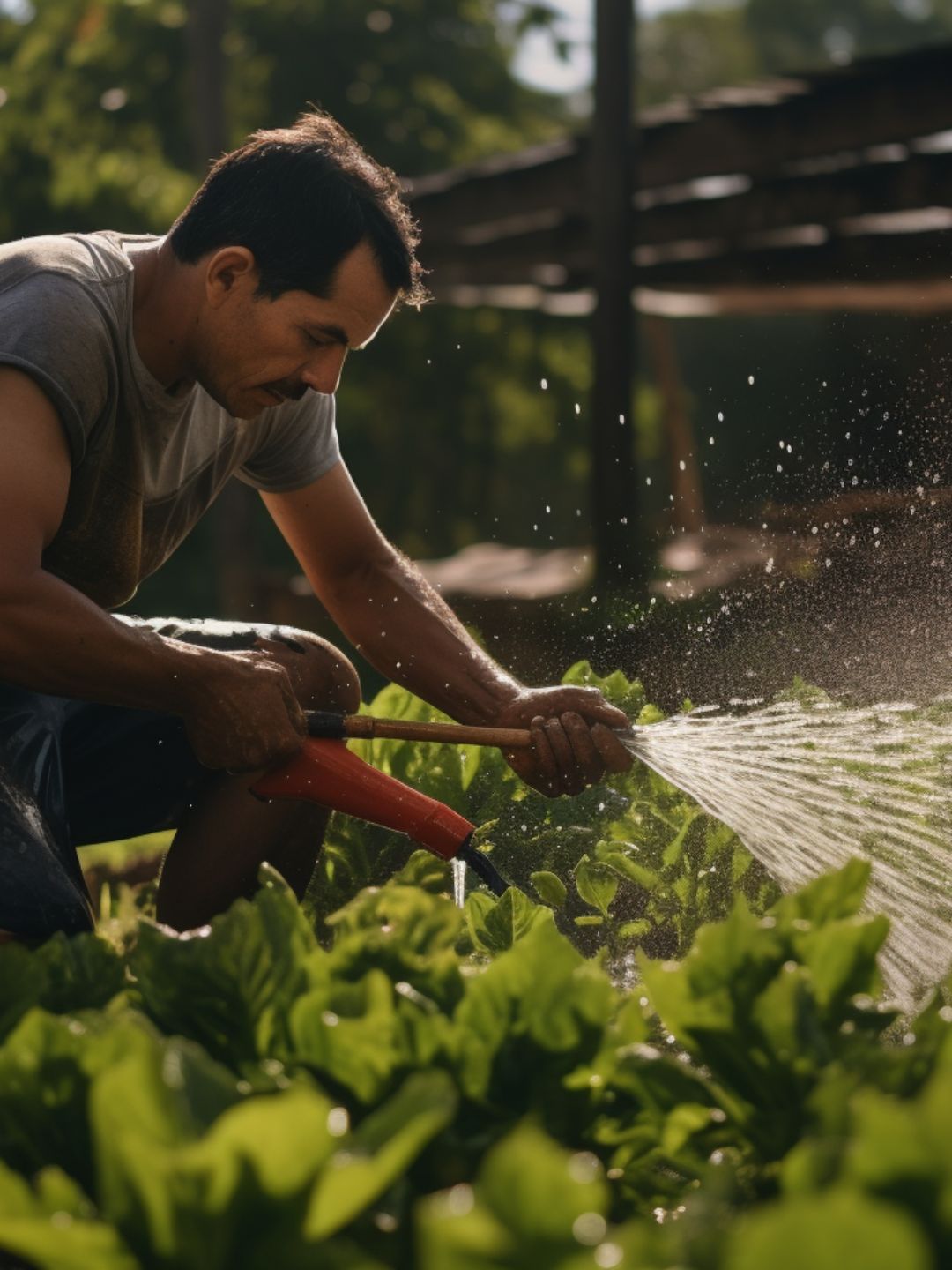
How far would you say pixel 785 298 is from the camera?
11547 mm

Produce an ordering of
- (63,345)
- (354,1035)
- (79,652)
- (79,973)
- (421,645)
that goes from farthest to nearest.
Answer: (421,645) < (63,345) < (79,652) < (79,973) < (354,1035)

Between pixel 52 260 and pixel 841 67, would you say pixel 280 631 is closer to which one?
pixel 52 260

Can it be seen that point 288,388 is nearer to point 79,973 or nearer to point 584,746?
point 584,746

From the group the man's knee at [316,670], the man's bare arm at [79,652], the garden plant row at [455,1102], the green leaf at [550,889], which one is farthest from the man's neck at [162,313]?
the garden plant row at [455,1102]

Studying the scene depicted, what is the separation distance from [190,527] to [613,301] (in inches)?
167

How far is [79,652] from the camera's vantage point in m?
2.64

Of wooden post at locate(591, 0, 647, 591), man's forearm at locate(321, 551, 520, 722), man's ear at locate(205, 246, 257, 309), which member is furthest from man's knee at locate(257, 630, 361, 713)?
wooden post at locate(591, 0, 647, 591)

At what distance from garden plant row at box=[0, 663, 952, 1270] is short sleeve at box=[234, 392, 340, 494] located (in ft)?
5.09

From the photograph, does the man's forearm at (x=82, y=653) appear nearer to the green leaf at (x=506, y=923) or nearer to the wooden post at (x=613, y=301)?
the green leaf at (x=506, y=923)

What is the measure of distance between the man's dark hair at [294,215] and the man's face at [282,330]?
0.08 feet

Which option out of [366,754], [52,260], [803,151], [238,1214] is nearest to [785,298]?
[803,151]

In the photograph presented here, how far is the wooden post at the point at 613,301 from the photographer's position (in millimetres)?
7207

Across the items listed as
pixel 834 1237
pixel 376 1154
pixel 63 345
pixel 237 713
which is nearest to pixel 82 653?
pixel 237 713

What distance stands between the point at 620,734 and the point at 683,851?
1.15 feet
